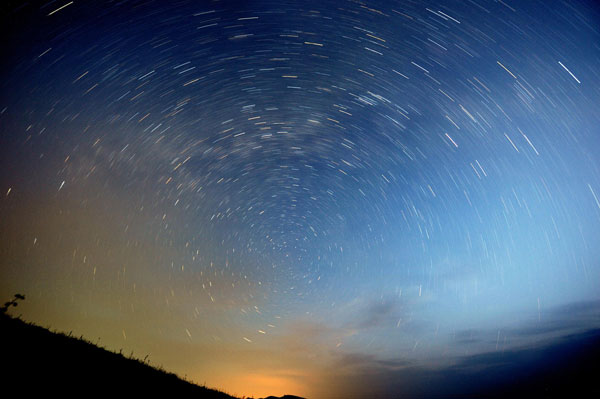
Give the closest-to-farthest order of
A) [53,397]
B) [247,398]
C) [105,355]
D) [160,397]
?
[53,397], [160,397], [105,355], [247,398]

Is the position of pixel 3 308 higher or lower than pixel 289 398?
higher

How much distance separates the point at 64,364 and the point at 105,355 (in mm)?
2369

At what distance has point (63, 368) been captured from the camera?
6.59m

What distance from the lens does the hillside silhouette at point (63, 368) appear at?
18.2ft

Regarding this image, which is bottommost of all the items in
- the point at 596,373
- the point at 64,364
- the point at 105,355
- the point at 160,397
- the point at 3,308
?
the point at 596,373

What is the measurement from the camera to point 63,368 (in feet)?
21.6

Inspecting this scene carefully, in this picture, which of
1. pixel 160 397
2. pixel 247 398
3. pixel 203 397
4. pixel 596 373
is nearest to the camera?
pixel 160 397

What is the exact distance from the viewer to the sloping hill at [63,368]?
555 cm

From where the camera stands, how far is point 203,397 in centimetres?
1049

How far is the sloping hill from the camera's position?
18.2ft

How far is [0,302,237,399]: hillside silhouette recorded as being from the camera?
5559mm

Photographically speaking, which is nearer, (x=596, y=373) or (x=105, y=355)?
(x=105, y=355)

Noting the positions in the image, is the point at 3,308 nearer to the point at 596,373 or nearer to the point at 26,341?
the point at 26,341

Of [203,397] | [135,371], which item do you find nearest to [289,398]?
[203,397]
